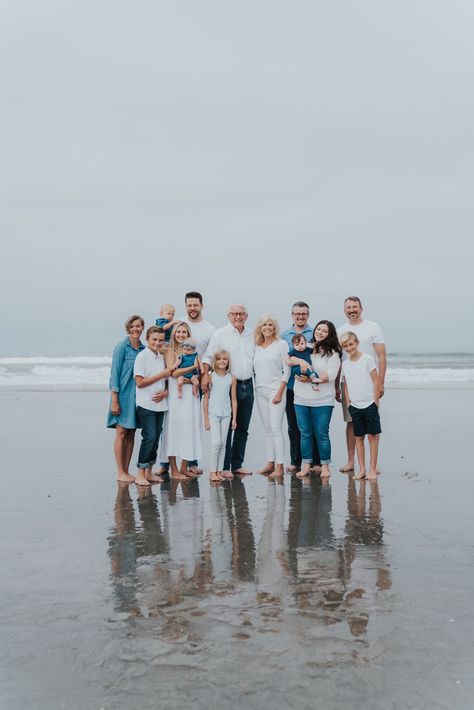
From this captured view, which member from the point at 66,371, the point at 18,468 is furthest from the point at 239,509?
the point at 66,371

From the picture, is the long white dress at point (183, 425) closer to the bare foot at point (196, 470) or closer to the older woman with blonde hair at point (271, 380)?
the bare foot at point (196, 470)

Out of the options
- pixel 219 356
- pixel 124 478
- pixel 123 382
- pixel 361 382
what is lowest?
pixel 124 478

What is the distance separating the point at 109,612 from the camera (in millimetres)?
3061

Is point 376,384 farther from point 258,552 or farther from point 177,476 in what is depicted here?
point 258,552

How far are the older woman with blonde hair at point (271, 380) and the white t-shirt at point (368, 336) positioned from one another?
2.48ft

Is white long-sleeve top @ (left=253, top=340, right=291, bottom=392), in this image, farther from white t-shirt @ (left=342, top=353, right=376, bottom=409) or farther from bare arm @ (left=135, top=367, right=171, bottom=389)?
bare arm @ (left=135, top=367, right=171, bottom=389)

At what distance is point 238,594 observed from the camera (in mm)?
3270

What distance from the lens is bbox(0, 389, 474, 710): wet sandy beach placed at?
2.39 m

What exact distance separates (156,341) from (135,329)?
0.93 ft

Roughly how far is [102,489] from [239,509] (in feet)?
5.47

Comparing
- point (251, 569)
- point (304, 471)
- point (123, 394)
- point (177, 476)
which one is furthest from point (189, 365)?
point (251, 569)

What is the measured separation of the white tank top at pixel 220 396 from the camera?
678 centimetres

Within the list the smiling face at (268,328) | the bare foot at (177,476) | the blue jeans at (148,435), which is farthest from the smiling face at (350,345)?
the bare foot at (177,476)

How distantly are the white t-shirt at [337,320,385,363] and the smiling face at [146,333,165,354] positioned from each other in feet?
6.90
